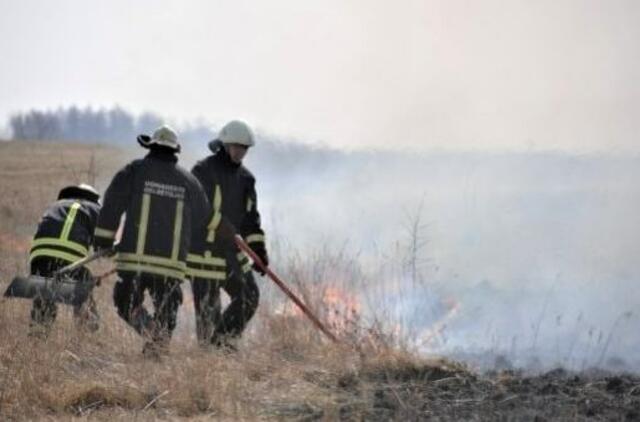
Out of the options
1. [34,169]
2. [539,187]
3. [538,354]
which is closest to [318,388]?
[538,354]

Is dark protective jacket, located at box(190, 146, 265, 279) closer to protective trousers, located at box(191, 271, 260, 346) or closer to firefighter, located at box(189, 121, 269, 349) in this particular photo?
firefighter, located at box(189, 121, 269, 349)

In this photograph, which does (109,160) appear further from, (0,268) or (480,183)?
(0,268)

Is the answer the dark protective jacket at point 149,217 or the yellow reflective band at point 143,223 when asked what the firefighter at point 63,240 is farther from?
the yellow reflective band at point 143,223

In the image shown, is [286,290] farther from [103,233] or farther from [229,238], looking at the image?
[103,233]

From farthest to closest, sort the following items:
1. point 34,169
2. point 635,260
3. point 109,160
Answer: point 109,160
point 34,169
point 635,260

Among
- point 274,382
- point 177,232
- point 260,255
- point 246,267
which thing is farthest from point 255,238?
point 274,382

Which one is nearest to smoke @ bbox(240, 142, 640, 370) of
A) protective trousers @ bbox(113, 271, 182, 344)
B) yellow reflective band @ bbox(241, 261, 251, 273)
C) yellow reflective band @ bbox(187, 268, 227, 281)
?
yellow reflective band @ bbox(241, 261, 251, 273)

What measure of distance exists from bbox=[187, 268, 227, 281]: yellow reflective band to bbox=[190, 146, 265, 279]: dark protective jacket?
120mm

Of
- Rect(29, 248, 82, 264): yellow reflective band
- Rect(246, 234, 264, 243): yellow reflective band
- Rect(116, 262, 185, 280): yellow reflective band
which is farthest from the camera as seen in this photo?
Rect(246, 234, 264, 243): yellow reflective band

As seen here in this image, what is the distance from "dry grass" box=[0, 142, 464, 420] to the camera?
5383mm

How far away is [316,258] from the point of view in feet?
28.9

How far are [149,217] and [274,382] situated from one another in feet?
5.19

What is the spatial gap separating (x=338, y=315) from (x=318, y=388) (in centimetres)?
174

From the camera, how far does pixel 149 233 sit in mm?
6973
